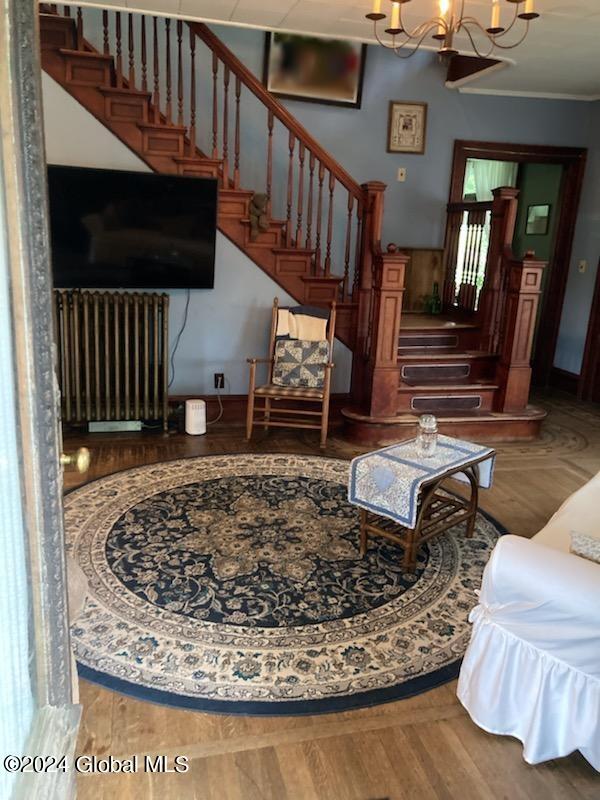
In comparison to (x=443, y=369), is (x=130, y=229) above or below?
above

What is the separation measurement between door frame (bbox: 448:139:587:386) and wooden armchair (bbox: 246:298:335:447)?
7.99ft

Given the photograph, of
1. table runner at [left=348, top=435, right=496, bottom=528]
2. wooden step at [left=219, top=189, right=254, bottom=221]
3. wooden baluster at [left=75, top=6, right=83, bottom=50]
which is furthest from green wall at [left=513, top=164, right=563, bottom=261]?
wooden baluster at [left=75, top=6, right=83, bottom=50]

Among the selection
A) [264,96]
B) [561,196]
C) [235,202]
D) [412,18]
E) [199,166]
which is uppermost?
[412,18]

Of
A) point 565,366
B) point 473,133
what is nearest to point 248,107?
point 473,133

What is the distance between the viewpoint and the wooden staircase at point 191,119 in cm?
430

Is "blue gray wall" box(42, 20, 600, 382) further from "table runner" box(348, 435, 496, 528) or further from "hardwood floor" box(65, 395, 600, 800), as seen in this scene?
"hardwood floor" box(65, 395, 600, 800)

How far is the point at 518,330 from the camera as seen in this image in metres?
4.88

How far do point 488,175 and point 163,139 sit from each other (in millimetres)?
4407

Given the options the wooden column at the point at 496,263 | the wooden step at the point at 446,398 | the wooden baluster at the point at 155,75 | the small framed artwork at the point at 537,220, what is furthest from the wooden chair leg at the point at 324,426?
the small framed artwork at the point at 537,220

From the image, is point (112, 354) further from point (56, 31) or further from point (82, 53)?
point (56, 31)

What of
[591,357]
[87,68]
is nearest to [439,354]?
[591,357]

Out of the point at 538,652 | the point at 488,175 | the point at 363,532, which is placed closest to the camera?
the point at 538,652

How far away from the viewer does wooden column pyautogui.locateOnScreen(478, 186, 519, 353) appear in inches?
199

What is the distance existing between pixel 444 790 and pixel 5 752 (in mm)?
1270
